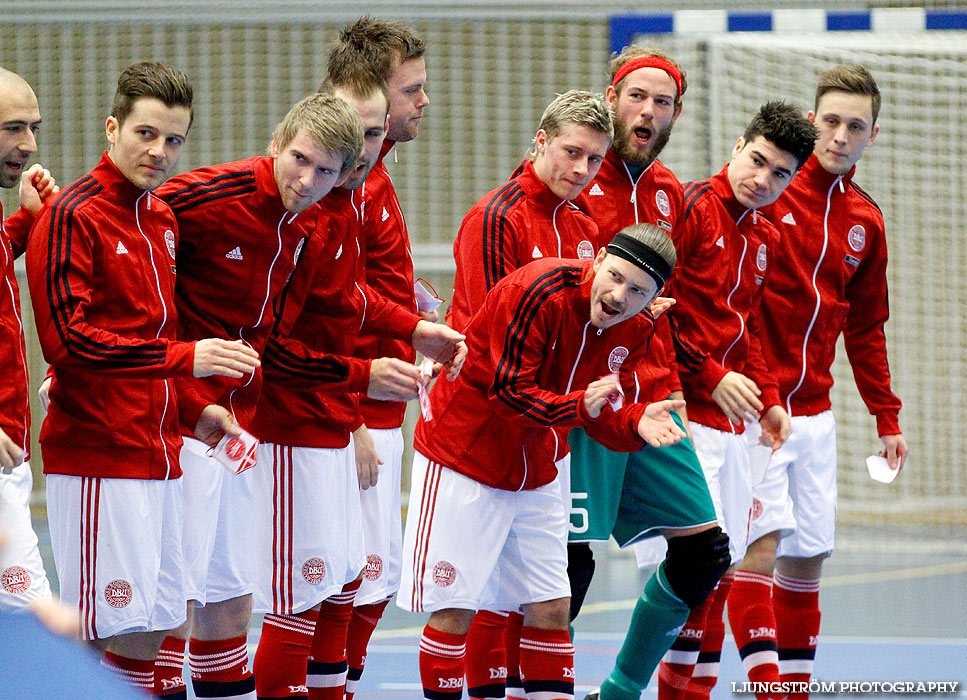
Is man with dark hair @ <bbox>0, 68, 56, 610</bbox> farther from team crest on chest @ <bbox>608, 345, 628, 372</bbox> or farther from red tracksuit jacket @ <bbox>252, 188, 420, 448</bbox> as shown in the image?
team crest on chest @ <bbox>608, 345, 628, 372</bbox>

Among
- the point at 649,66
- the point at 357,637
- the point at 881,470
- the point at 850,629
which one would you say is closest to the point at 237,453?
the point at 357,637

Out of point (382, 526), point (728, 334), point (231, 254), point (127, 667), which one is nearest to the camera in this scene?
point (127, 667)

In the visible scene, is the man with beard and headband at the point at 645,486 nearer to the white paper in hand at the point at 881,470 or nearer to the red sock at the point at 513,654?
the red sock at the point at 513,654

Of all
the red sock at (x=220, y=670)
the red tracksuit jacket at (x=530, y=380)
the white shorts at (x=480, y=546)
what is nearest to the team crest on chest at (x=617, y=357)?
the red tracksuit jacket at (x=530, y=380)

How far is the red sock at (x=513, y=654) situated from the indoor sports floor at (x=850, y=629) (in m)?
0.89

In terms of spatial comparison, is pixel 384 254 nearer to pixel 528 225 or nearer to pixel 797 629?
pixel 528 225

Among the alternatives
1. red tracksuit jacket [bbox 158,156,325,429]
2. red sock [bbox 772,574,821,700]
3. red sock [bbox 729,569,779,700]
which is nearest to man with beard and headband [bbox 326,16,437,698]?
red tracksuit jacket [bbox 158,156,325,429]

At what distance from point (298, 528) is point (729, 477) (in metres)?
1.74

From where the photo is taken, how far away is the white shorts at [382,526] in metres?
4.65

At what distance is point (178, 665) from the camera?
4.18 m

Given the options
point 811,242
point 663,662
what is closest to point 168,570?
point 663,662

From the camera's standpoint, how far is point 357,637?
4.76m

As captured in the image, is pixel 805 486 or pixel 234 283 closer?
pixel 234 283

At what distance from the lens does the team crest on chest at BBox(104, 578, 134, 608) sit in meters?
3.48
